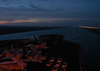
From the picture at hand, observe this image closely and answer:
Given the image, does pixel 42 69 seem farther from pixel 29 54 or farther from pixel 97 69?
pixel 97 69

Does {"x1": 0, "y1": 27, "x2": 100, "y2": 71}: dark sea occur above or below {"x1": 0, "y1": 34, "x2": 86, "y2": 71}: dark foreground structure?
below

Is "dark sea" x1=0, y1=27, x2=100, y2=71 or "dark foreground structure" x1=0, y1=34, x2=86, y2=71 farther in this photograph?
"dark sea" x1=0, y1=27, x2=100, y2=71

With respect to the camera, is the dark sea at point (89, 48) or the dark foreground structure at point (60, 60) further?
the dark sea at point (89, 48)

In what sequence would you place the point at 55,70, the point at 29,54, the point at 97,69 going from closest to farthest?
the point at 55,70 → the point at 29,54 → the point at 97,69

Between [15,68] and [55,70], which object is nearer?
[15,68]

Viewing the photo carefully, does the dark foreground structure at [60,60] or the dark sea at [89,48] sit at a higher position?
the dark foreground structure at [60,60]

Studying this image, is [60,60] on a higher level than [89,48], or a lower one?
higher

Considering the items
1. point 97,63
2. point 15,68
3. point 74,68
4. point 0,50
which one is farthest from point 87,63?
point 0,50

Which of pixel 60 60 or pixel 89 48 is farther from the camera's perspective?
pixel 89 48

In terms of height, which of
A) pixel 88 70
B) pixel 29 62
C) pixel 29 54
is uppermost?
pixel 29 54

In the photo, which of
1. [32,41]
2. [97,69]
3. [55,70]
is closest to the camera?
→ [55,70]

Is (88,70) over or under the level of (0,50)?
under
